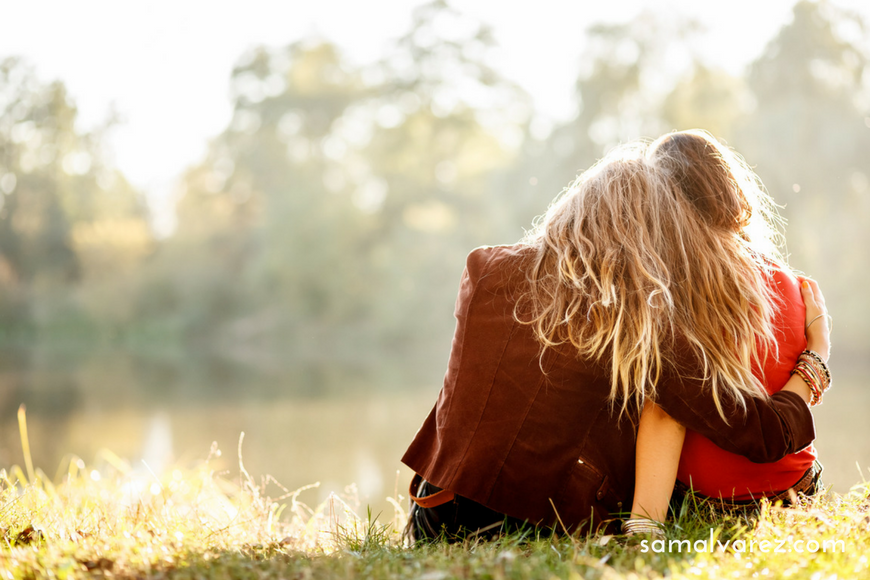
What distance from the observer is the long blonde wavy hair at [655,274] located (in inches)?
55.9

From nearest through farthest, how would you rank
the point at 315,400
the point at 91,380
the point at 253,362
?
the point at 315,400
the point at 91,380
the point at 253,362

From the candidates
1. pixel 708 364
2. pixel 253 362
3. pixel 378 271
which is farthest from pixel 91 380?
pixel 708 364

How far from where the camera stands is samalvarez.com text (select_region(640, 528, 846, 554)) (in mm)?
1242

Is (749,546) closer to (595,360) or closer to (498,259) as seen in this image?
(595,360)

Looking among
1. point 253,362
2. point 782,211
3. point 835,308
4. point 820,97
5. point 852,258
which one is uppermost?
point 820,97

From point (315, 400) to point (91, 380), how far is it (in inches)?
154

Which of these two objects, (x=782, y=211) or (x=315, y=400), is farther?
(x=782, y=211)

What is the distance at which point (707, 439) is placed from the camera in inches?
60.0

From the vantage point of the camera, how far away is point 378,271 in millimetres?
15539

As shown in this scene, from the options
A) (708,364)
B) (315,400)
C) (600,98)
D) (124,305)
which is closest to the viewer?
(708,364)

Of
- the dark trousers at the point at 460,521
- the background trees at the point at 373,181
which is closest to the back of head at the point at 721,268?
the dark trousers at the point at 460,521

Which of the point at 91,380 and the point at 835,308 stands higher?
the point at 835,308

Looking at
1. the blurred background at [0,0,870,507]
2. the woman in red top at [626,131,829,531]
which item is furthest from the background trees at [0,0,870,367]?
the woman in red top at [626,131,829,531]

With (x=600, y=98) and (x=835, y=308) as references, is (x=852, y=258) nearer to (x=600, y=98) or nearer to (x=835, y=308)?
(x=835, y=308)
